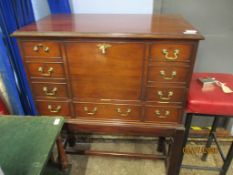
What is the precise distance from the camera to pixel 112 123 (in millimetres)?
1298

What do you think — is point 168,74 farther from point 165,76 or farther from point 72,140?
point 72,140

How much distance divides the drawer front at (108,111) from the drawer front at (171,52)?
0.35 m

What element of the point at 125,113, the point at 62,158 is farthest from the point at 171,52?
the point at 62,158

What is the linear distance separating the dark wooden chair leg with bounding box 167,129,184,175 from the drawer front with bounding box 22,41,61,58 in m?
0.87

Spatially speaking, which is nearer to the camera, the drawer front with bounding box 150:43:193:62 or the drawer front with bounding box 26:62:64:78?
the drawer front with bounding box 150:43:193:62

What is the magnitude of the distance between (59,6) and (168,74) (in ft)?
3.26

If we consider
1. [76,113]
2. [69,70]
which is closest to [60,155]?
[76,113]

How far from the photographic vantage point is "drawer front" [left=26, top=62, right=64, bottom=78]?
113 cm

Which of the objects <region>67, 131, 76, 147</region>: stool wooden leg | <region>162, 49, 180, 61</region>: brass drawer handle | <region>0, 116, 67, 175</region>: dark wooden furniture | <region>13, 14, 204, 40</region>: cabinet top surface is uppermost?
<region>13, 14, 204, 40</region>: cabinet top surface

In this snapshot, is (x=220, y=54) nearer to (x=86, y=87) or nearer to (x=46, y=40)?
(x=86, y=87)

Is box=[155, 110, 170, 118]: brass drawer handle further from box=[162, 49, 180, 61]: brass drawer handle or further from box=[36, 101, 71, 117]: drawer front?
box=[36, 101, 71, 117]: drawer front

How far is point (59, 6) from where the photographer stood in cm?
152

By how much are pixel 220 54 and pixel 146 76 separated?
956mm

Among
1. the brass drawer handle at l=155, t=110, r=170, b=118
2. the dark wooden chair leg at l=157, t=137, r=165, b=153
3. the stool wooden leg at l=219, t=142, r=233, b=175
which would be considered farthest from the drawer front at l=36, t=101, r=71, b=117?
the stool wooden leg at l=219, t=142, r=233, b=175
